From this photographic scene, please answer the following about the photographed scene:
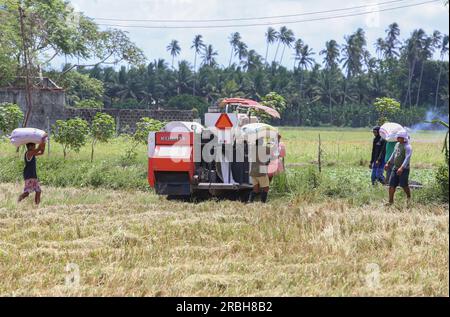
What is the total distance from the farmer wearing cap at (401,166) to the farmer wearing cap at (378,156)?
5.94ft

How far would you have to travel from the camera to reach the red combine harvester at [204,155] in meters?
11.2

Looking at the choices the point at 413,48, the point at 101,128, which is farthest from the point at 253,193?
the point at 413,48

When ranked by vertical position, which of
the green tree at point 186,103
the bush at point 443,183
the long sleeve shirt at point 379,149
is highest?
the long sleeve shirt at point 379,149

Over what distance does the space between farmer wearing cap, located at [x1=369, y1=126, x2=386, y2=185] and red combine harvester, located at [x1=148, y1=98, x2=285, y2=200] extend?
2427 millimetres

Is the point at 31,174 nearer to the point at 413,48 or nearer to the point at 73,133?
the point at 73,133

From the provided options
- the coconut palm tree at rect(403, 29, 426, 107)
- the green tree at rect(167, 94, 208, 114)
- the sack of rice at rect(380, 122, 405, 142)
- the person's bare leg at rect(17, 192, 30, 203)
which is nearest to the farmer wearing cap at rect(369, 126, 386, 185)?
the sack of rice at rect(380, 122, 405, 142)

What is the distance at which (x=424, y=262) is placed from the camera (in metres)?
6.49

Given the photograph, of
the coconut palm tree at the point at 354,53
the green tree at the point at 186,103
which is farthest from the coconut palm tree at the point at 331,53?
the green tree at the point at 186,103

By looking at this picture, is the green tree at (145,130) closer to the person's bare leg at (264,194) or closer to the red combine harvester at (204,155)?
the red combine harvester at (204,155)
